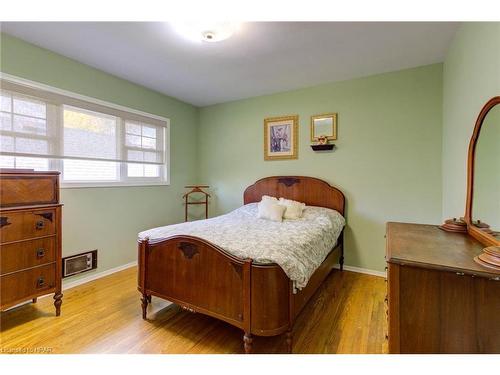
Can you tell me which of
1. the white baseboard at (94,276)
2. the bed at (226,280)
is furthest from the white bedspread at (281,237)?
the white baseboard at (94,276)

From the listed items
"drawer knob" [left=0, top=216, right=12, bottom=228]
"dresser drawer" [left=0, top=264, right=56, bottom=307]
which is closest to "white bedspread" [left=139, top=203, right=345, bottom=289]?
"dresser drawer" [left=0, top=264, right=56, bottom=307]

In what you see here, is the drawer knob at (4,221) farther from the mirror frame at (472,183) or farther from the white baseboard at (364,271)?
the white baseboard at (364,271)

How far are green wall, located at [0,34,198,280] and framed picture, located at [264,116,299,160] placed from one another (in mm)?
1438

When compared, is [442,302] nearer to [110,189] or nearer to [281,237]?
[281,237]

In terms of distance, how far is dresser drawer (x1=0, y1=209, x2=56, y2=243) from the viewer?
5.86 feet

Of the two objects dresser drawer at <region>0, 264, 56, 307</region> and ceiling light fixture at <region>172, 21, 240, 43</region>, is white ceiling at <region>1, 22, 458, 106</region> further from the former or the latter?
dresser drawer at <region>0, 264, 56, 307</region>

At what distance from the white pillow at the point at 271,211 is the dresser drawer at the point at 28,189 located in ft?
6.69

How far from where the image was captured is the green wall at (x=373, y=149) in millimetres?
2764

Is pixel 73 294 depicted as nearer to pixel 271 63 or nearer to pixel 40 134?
pixel 40 134

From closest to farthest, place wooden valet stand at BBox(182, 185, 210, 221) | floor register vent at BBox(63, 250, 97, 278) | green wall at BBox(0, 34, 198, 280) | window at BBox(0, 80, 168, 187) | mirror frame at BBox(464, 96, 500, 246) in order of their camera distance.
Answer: mirror frame at BBox(464, 96, 500, 246), window at BBox(0, 80, 168, 187), green wall at BBox(0, 34, 198, 280), floor register vent at BBox(63, 250, 97, 278), wooden valet stand at BBox(182, 185, 210, 221)

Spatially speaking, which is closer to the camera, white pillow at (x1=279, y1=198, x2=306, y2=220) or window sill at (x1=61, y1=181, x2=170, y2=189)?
window sill at (x1=61, y1=181, x2=170, y2=189)

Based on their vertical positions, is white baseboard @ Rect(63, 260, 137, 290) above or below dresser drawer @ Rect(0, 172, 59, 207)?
below

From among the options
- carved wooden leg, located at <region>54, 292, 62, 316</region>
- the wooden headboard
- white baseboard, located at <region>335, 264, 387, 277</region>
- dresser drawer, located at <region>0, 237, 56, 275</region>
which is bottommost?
white baseboard, located at <region>335, 264, 387, 277</region>
